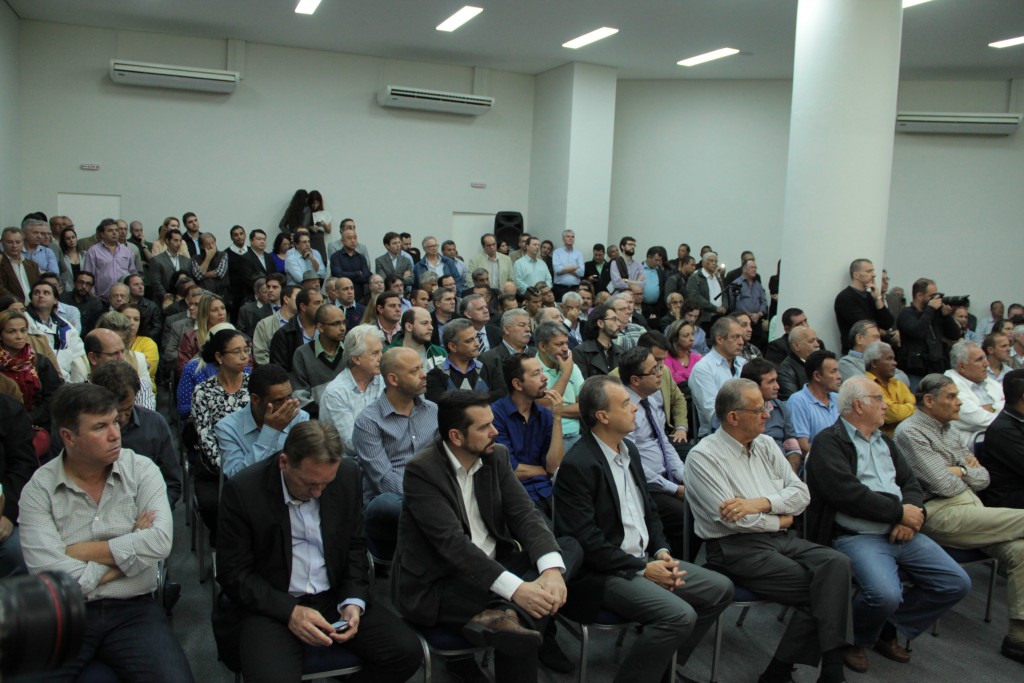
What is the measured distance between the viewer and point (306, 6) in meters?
9.23

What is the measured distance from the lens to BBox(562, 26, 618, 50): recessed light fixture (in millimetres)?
10016

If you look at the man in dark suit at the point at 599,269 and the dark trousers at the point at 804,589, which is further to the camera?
the man in dark suit at the point at 599,269

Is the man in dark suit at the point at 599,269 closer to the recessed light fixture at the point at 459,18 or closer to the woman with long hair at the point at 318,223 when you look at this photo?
the recessed light fixture at the point at 459,18

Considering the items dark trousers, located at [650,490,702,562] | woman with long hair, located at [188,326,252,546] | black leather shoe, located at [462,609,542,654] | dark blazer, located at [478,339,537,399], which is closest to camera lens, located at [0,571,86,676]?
black leather shoe, located at [462,609,542,654]

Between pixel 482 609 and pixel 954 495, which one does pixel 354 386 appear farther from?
pixel 954 495

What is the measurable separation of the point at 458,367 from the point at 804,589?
2249 millimetres

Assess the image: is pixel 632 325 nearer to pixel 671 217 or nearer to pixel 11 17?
pixel 671 217

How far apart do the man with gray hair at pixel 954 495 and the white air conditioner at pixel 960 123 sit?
9.13 m

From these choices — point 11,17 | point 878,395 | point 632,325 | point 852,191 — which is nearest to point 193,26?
point 11,17

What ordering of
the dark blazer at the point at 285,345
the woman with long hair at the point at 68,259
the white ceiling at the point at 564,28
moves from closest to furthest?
the dark blazer at the point at 285,345 < the woman with long hair at the point at 68,259 < the white ceiling at the point at 564,28

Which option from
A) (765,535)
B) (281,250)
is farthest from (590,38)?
(765,535)

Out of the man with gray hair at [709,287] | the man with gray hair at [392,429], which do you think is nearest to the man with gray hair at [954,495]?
the man with gray hair at [392,429]

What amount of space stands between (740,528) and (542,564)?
3.13 feet

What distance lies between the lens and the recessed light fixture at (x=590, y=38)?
10.0 m
